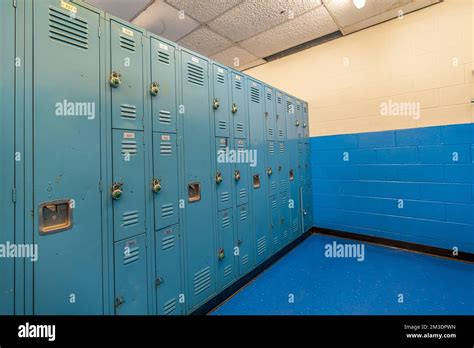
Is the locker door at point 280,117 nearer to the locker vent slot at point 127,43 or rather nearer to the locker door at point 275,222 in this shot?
the locker door at point 275,222

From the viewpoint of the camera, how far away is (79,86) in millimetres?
1395

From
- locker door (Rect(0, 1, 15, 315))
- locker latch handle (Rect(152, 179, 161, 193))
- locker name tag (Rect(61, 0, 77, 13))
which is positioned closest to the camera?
locker door (Rect(0, 1, 15, 315))

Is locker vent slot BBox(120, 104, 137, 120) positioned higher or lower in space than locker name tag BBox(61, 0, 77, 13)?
lower

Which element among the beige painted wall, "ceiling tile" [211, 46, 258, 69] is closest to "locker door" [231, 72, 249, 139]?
"ceiling tile" [211, 46, 258, 69]

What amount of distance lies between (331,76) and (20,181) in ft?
13.9

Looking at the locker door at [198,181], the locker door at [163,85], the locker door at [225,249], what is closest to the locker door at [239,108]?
the locker door at [198,181]

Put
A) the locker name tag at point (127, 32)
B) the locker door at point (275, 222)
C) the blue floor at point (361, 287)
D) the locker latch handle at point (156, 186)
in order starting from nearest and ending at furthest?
the locker name tag at point (127, 32)
the locker latch handle at point (156, 186)
the blue floor at point (361, 287)
the locker door at point (275, 222)

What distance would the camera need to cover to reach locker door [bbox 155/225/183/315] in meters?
1.77

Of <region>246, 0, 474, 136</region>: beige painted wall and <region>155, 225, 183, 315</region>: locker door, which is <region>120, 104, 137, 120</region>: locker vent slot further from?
<region>246, 0, 474, 136</region>: beige painted wall

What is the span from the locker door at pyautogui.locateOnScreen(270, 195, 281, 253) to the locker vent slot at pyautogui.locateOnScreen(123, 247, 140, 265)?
1.93m

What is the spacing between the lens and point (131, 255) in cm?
161

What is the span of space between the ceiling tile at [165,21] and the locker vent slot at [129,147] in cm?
212

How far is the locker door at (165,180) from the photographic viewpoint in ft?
5.84

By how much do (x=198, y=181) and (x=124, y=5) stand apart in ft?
7.88
